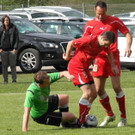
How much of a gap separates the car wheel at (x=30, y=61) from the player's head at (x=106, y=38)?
437 inches

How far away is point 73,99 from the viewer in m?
13.5

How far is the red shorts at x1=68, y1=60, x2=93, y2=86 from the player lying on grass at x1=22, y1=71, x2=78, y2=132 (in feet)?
1.22

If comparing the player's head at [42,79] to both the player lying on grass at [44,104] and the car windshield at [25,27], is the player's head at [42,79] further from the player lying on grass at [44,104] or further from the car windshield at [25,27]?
the car windshield at [25,27]

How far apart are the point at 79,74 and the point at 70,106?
2935 mm

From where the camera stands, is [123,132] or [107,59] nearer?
[123,132]

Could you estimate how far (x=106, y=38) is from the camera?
9188 millimetres

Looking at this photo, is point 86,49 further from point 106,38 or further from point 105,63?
point 105,63

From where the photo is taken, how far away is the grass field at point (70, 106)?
362 inches

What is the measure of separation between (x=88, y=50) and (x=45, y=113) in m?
1.13

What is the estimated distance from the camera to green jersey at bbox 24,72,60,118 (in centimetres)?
913

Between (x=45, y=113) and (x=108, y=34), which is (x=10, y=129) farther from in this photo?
(x=108, y=34)

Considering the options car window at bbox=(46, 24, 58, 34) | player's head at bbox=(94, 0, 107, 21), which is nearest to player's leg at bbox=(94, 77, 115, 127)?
player's head at bbox=(94, 0, 107, 21)

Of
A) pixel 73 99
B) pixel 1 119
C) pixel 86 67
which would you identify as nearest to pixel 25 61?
pixel 73 99

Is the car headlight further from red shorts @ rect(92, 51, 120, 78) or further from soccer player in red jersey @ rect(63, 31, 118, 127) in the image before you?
soccer player in red jersey @ rect(63, 31, 118, 127)
